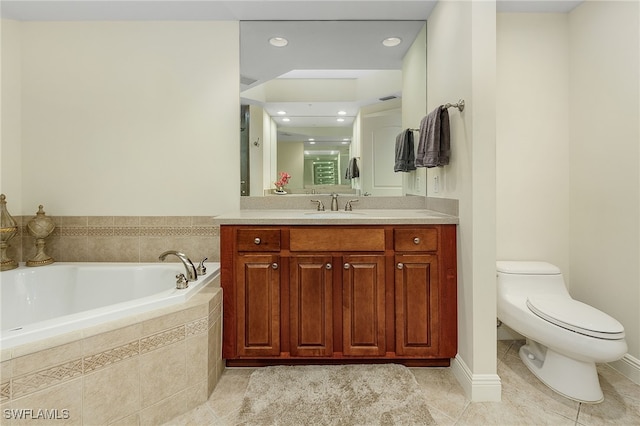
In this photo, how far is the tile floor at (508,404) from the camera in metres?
1.45

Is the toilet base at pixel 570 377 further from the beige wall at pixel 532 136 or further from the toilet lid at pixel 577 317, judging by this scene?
the beige wall at pixel 532 136

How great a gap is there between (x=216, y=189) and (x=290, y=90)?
3.18 ft

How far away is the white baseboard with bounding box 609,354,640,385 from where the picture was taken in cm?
173

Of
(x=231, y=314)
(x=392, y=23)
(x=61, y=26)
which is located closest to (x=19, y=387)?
(x=231, y=314)

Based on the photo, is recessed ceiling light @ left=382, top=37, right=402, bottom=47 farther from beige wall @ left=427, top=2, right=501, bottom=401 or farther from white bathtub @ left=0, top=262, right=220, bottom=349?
white bathtub @ left=0, top=262, right=220, bottom=349

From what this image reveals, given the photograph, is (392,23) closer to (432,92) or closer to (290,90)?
(432,92)

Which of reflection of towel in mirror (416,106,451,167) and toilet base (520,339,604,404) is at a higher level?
reflection of towel in mirror (416,106,451,167)

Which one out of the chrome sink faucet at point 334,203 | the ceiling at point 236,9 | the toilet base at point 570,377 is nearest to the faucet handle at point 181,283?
the chrome sink faucet at point 334,203

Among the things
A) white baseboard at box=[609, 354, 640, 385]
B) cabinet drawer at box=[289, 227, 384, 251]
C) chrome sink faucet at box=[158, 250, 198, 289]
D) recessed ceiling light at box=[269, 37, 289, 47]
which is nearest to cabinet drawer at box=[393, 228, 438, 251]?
cabinet drawer at box=[289, 227, 384, 251]

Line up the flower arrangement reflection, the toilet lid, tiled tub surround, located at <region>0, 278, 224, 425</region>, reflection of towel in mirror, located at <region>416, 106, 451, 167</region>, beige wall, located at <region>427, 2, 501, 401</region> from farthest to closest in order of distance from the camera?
the flower arrangement reflection → reflection of towel in mirror, located at <region>416, 106, 451, 167</region> → beige wall, located at <region>427, 2, 501, 401</region> → the toilet lid → tiled tub surround, located at <region>0, 278, 224, 425</region>

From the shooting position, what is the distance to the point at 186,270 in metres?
1.73

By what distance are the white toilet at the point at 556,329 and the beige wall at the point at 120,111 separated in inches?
87.6

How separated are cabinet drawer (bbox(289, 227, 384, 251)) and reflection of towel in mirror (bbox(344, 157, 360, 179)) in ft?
2.60

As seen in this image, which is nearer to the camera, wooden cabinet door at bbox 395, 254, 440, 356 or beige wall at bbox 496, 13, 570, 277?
wooden cabinet door at bbox 395, 254, 440, 356
